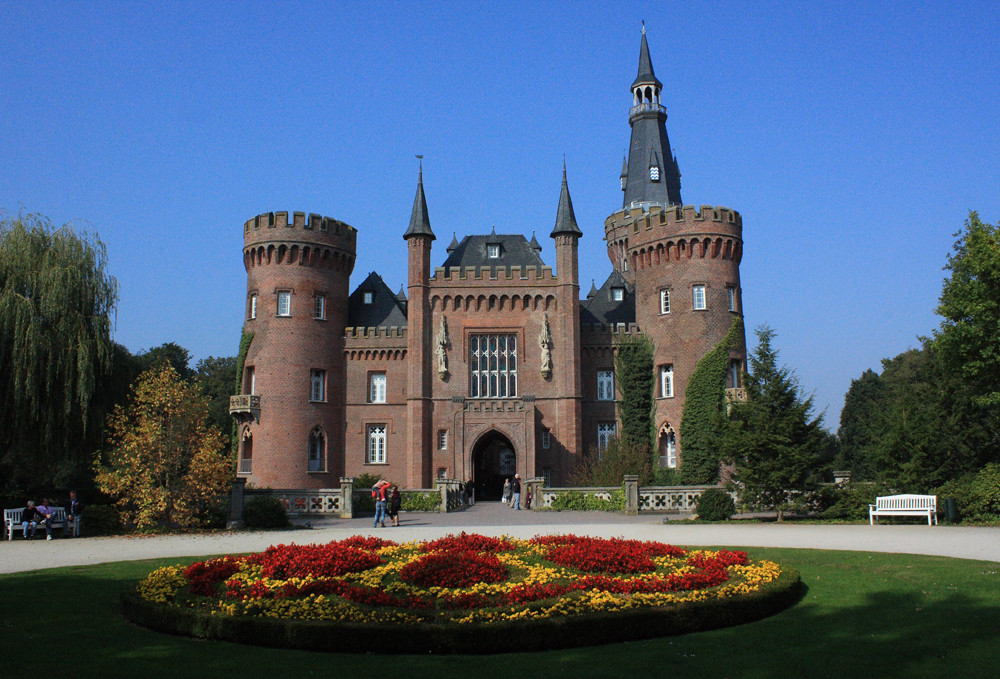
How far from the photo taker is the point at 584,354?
4572 centimetres

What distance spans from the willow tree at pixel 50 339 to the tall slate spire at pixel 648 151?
39.4m

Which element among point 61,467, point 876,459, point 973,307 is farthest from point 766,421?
point 61,467

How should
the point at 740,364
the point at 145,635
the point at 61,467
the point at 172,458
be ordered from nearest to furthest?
the point at 145,635 < the point at 172,458 < the point at 740,364 < the point at 61,467

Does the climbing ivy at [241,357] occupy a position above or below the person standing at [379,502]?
above

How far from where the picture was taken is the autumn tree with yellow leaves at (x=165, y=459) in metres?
24.2

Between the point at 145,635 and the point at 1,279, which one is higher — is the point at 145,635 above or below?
below

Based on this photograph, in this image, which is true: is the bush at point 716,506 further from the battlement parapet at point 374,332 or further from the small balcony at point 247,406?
the small balcony at point 247,406

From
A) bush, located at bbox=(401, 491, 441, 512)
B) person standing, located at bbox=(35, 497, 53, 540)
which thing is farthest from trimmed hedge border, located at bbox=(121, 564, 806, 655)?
bush, located at bbox=(401, 491, 441, 512)

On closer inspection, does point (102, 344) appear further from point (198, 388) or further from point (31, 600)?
point (31, 600)

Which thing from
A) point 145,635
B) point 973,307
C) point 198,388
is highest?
point 973,307

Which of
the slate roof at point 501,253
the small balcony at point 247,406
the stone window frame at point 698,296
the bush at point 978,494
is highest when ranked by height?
Result: the slate roof at point 501,253

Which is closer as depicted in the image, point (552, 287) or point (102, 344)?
point (102, 344)

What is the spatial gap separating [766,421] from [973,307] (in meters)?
7.17

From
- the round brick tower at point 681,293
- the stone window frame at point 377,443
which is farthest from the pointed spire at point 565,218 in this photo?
the stone window frame at point 377,443
